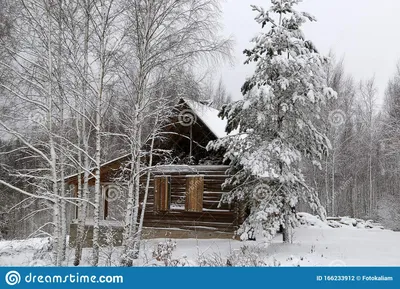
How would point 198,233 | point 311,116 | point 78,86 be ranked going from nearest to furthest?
point 78,86 → point 311,116 → point 198,233

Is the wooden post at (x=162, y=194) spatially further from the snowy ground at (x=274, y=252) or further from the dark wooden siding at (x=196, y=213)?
the snowy ground at (x=274, y=252)

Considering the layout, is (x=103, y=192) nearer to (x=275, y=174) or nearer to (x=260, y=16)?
(x=275, y=174)

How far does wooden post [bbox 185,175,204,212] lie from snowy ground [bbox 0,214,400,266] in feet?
5.20

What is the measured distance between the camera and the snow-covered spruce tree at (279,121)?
1219cm

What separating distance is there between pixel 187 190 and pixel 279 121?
266 inches

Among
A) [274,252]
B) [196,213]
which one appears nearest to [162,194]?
[196,213]

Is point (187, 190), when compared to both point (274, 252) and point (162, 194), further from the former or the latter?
point (274, 252)

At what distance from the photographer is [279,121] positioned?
13.0 m

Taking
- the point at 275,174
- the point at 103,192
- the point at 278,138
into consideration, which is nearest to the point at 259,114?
the point at 278,138

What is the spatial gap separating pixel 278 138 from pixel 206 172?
5.92 m

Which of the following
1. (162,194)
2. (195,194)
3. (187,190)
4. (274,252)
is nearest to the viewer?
(274,252)

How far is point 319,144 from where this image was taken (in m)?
12.9

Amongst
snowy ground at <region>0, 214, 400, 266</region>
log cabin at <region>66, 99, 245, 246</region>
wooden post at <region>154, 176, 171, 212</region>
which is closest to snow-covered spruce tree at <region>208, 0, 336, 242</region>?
snowy ground at <region>0, 214, 400, 266</region>

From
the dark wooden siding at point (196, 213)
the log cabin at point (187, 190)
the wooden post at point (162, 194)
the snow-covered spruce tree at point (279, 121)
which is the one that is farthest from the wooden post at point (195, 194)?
the snow-covered spruce tree at point (279, 121)
